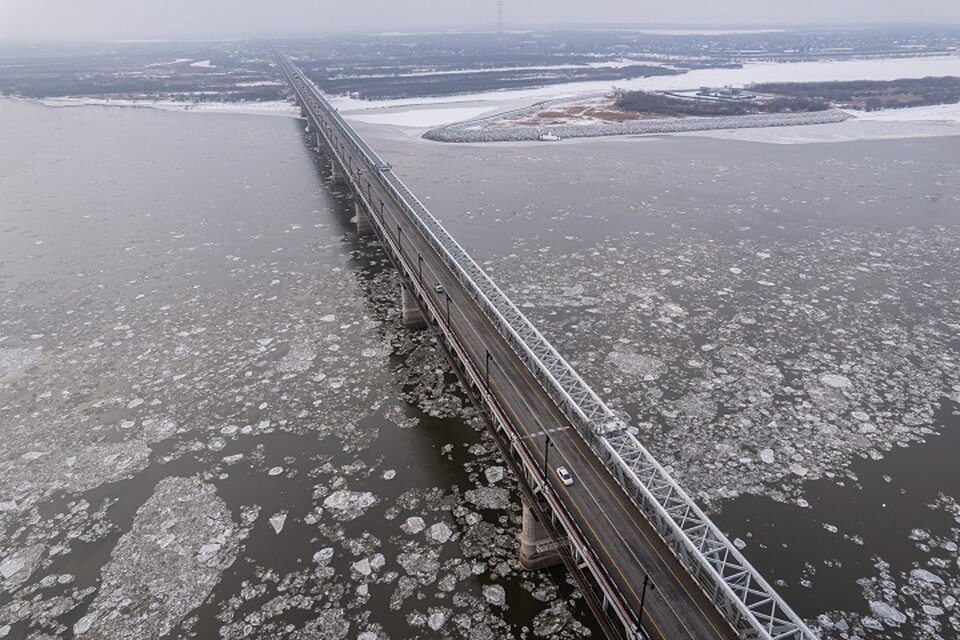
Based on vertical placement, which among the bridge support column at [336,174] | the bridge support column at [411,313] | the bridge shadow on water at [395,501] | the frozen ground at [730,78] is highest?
the frozen ground at [730,78]

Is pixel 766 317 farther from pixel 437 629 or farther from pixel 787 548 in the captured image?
pixel 437 629

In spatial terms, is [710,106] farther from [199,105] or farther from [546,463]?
[546,463]

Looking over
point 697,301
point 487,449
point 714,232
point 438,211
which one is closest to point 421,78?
point 438,211

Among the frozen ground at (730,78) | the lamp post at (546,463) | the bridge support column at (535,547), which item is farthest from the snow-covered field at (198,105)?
the bridge support column at (535,547)

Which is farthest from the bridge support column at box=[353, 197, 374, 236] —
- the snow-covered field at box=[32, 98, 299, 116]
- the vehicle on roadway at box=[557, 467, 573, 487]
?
the snow-covered field at box=[32, 98, 299, 116]

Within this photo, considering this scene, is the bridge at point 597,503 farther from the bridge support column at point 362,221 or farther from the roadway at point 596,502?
the bridge support column at point 362,221
